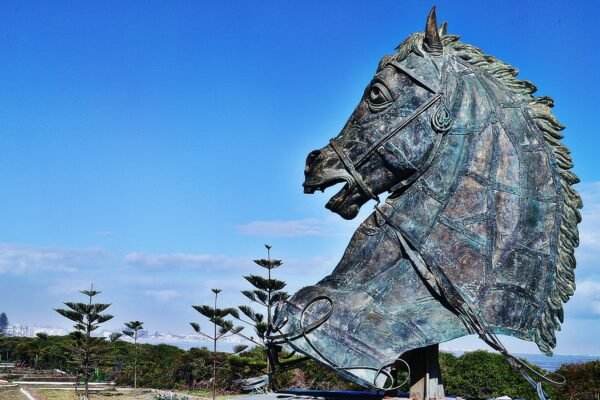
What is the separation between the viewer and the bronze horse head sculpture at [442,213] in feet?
12.8

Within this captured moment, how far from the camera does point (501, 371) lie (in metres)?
12.3

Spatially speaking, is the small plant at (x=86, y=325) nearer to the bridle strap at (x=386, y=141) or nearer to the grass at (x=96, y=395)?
the grass at (x=96, y=395)

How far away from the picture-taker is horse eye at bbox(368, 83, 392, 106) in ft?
13.5

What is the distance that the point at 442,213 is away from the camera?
4023 mm

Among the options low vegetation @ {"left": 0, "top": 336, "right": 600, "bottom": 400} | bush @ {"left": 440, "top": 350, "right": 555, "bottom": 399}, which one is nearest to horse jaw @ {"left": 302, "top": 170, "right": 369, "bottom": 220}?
low vegetation @ {"left": 0, "top": 336, "right": 600, "bottom": 400}

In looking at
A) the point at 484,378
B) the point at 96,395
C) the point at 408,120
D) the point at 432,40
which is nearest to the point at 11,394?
the point at 96,395

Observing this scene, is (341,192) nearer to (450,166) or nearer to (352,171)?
(352,171)

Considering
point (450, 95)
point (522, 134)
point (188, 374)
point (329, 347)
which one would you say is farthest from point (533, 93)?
point (188, 374)

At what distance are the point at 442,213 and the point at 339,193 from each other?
2.14 ft

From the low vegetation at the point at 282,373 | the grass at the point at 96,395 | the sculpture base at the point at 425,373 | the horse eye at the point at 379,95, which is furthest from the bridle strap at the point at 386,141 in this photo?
the grass at the point at 96,395

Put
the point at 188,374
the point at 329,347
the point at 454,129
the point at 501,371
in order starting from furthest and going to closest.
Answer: the point at 188,374 → the point at 501,371 → the point at 454,129 → the point at 329,347

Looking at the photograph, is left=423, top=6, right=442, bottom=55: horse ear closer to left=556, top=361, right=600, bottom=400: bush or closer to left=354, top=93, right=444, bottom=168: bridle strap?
left=354, top=93, right=444, bottom=168: bridle strap

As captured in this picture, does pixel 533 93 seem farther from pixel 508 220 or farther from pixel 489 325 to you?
pixel 489 325

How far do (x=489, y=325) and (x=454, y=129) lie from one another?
117 cm
